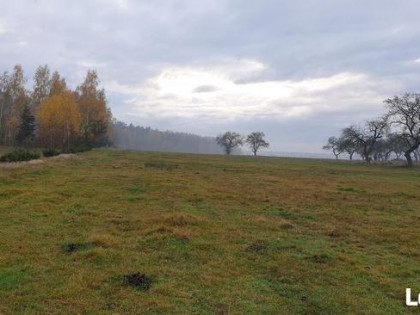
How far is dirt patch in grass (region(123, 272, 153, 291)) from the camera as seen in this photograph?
8336 mm

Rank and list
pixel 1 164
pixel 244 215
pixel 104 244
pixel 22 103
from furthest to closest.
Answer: pixel 22 103, pixel 1 164, pixel 244 215, pixel 104 244

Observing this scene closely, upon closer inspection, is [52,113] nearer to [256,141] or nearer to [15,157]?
[15,157]

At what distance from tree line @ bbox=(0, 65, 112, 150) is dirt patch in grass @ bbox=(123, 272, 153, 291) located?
64.8 m

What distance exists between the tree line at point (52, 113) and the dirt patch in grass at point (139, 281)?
64816mm

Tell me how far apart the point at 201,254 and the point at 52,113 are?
68.0 meters

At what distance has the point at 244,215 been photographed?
55.3 feet

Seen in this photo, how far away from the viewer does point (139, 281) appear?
28.2 ft

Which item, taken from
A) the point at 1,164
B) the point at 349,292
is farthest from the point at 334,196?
the point at 1,164

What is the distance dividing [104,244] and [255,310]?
558cm

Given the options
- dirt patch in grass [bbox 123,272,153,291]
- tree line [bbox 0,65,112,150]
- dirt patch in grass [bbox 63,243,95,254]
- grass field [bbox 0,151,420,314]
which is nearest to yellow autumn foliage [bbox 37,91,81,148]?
tree line [bbox 0,65,112,150]

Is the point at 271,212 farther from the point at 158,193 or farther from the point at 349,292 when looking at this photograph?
the point at 349,292

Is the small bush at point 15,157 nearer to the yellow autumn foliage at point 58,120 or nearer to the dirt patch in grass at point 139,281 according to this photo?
the dirt patch in grass at point 139,281

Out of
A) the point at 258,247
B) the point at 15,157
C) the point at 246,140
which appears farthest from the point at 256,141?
the point at 258,247

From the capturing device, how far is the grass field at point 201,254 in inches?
306
